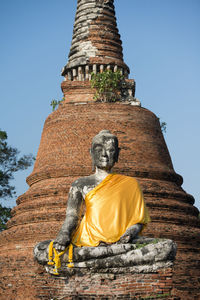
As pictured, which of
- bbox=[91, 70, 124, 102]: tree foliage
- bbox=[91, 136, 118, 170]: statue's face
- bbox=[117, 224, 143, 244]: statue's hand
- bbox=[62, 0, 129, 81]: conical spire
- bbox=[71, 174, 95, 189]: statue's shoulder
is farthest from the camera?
bbox=[62, 0, 129, 81]: conical spire

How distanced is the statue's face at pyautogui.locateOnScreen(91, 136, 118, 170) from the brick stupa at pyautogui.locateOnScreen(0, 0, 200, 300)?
4.00 meters

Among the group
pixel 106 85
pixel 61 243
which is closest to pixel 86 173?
pixel 106 85

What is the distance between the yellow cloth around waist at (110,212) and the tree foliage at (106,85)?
742 cm

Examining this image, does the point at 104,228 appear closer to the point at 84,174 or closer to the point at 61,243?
the point at 61,243

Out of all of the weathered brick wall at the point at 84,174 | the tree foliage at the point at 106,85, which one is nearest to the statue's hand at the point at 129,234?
the weathered brick wall at the point at 84,174

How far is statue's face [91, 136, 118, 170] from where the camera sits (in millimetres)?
5344

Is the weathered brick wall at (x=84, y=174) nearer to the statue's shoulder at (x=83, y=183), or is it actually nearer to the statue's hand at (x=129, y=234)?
the statue's shoulder at (x=83, y=183)

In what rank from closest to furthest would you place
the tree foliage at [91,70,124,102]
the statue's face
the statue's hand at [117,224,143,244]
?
the statue's hand at [117,224,143,244] < the statue's face < the tree foliage at [91,70,124,102]

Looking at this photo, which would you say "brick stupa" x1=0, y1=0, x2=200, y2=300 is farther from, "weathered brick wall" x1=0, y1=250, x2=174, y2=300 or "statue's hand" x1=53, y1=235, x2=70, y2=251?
"statue's hand" x1=53, y1=235, x2=70, y2=251

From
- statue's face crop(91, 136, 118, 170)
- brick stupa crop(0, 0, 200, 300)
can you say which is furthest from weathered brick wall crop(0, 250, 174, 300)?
brick stupa crop(0, 0, 200, 300)

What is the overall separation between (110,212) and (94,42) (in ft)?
32.3

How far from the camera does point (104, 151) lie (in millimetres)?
5383

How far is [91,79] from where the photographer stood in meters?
12.8

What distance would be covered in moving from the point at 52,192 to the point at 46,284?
222 inches
